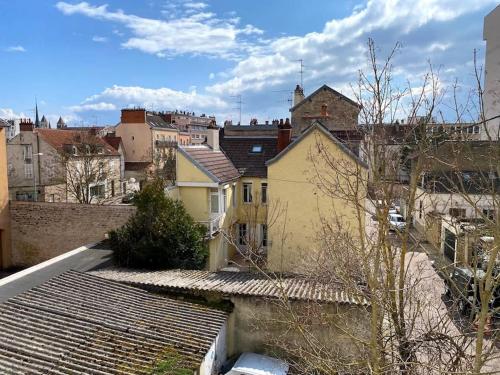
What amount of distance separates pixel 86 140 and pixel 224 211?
21.8 metres

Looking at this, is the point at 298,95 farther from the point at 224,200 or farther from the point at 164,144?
the point at 164,144

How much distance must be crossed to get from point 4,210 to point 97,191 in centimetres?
1333

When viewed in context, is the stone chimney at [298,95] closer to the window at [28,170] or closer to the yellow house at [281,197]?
the yellow house at [281,197]

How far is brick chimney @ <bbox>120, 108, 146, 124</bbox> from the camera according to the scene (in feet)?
162

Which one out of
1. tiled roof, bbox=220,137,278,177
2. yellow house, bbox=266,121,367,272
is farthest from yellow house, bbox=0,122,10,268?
yellow house, bbox=266,121,367,272

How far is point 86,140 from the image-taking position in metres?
37.4

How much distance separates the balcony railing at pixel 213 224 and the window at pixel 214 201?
361mm

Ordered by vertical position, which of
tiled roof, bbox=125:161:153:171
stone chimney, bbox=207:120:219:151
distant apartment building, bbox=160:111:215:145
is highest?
distant apartment building, bbox=160:111:215:145

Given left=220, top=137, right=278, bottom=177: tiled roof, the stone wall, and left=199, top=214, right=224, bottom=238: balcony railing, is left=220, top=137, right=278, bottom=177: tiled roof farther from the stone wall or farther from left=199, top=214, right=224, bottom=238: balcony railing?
the stone wall

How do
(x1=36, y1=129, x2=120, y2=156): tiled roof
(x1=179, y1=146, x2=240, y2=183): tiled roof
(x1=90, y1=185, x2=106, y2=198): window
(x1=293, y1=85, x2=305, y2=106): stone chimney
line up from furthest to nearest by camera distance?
(x1=36, y1=129, x2=120, y2=156): tiled roof → (x1=90, y1=185, x2=106, y2=198): window → (x1=293, y1=85, x2=305, y2=106): stone chimney → (x1=179, y1=146, x2=240, y2=183): tiled roof

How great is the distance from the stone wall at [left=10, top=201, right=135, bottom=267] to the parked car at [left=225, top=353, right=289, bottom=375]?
11.6 m

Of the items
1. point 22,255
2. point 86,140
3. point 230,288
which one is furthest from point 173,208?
point 86,140

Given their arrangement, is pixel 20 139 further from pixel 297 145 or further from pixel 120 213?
pixel 297 145

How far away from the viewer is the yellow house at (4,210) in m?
21.8
